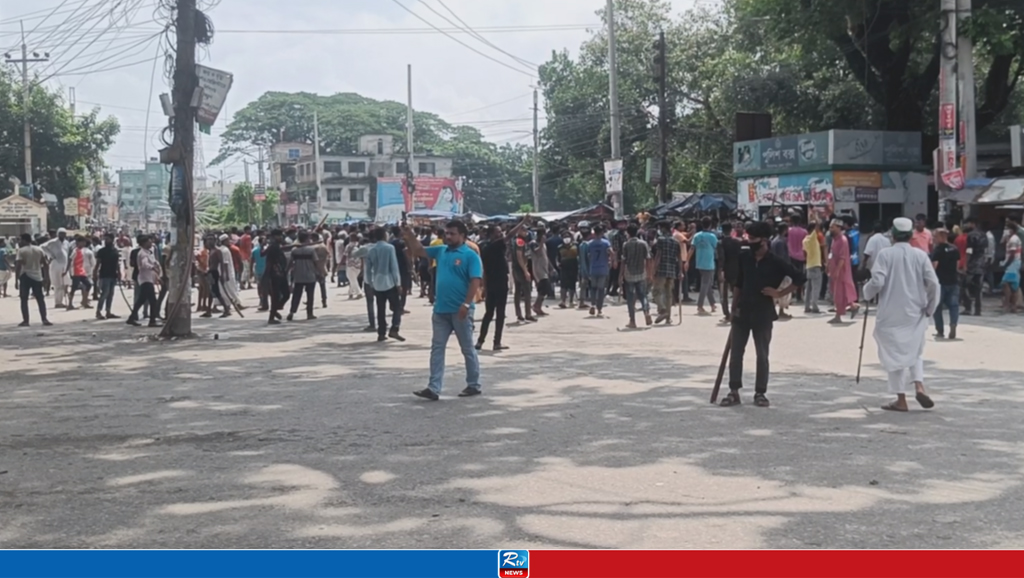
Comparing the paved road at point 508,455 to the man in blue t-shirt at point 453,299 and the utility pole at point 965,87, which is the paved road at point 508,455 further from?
the utility pole at point 965,87

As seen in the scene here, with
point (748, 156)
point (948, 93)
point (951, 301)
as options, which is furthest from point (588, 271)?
point (748, 156)

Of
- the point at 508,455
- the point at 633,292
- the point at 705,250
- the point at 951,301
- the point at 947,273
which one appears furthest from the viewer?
the point at 705,250

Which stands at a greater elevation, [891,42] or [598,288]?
[891,42]

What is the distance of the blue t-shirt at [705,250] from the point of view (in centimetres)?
1927

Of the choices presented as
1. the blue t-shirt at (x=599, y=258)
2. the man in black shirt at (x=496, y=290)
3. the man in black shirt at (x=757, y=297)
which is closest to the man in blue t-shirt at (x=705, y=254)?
the blue t-shirt at (x=599, y=258)

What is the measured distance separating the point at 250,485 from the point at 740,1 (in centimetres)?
2777

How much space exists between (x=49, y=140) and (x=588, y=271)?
40.2 m

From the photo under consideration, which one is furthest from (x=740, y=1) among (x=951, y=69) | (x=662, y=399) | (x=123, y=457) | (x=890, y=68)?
(x=123, y=457)

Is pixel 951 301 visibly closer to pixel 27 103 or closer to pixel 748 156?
pixel 748 156

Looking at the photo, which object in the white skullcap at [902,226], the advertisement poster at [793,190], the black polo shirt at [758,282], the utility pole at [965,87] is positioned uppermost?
the utility pole at [965,87]

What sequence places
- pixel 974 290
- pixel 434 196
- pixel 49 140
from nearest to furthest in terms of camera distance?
pixel 974 290
pixel 49 140
pixel 434 196

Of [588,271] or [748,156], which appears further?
[748,156]

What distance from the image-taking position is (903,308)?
945 cm

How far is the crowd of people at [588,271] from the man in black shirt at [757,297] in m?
0.01
